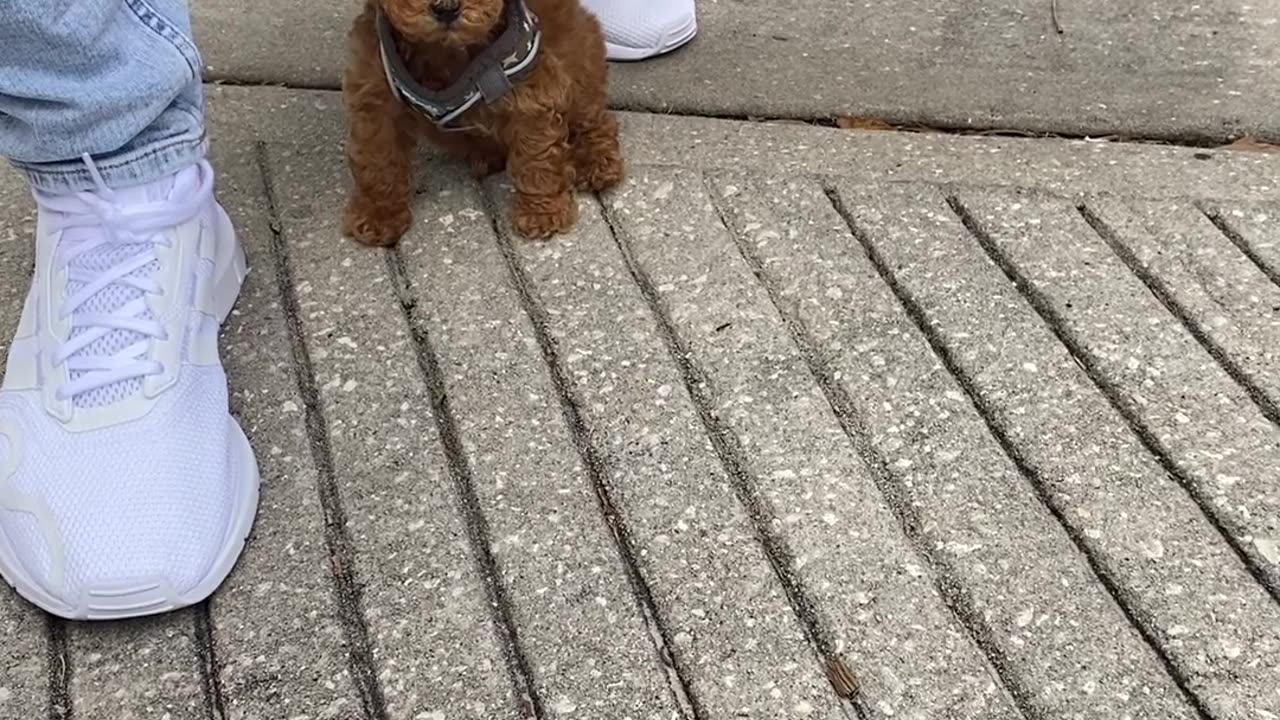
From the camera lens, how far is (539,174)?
187 cm

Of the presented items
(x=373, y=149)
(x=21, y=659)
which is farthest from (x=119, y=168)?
(x=21, y=659)

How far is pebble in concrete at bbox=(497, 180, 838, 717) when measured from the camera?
1266mm

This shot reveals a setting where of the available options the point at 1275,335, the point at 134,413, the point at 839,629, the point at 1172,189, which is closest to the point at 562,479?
the point at 839,629

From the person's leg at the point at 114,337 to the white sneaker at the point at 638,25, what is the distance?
3.02 ft

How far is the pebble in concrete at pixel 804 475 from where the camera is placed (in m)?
1.27

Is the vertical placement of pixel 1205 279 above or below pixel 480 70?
below

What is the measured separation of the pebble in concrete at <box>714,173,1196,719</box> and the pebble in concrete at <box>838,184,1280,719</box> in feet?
0.10

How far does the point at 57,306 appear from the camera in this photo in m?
1.48

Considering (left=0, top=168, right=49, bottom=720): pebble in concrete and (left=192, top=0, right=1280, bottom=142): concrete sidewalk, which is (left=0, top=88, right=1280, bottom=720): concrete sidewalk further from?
(left=192, top=0, right=1280, bottom=142): concrete sidewalk

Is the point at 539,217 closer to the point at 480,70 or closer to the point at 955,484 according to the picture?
the point at 480,70

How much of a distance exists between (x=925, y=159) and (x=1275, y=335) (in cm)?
61

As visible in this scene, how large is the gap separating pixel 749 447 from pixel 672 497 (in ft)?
0.42

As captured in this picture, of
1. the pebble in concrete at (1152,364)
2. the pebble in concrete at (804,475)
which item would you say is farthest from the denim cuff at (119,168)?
the pebble in concrete at (1152,364)

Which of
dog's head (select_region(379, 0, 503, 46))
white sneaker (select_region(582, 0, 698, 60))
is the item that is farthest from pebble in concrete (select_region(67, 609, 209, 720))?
white sneaker (select_region(582, 0, 698, 60))
